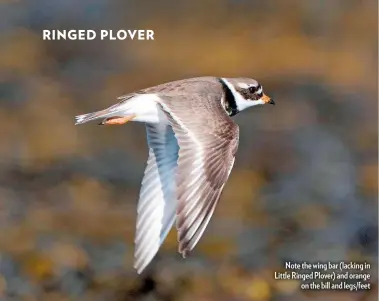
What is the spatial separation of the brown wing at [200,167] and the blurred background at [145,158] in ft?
1.10

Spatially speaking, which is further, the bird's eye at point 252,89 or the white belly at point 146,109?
the bird's eye at point 252,89

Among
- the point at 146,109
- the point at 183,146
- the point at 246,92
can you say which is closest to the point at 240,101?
the point at 246,92

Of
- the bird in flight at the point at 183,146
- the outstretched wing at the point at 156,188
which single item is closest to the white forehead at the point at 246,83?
the bird in flight at the point at 183,146

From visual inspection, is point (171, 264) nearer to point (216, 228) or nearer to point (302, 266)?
point (216, 228)

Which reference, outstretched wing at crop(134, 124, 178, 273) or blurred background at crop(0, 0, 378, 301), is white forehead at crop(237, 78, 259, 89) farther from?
outstretched wing at crop(134, 124, 178, 273)

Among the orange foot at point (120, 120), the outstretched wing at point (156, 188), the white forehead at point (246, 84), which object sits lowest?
the outstretched wing at point (156, 188)

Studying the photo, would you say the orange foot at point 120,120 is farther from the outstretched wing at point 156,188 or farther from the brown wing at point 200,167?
the brown wing at point 200,167

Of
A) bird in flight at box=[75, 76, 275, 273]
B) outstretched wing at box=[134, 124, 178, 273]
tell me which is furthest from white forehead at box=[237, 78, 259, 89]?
outstretched wing at box=[134, 124, 178, 273]

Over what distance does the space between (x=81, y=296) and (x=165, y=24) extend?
0.86 meters

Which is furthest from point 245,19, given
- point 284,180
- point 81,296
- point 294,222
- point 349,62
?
point 81,296

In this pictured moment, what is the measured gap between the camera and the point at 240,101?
2148mm

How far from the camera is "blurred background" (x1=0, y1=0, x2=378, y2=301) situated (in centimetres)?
215

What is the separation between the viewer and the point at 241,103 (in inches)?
84.6

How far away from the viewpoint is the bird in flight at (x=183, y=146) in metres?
1.80
